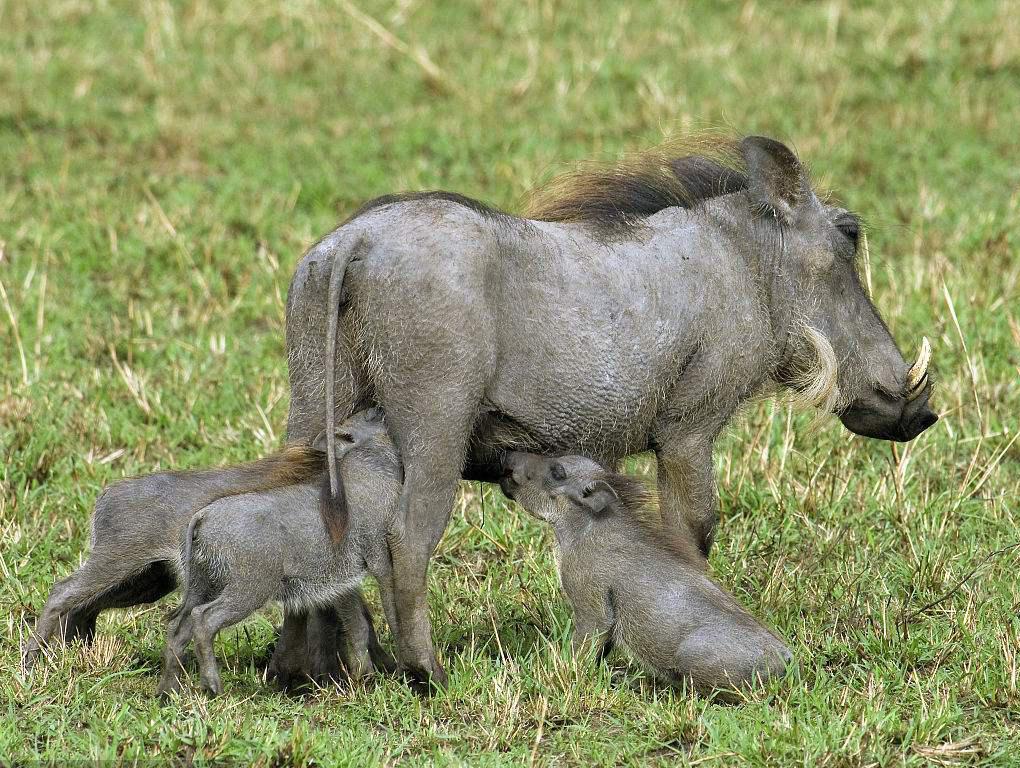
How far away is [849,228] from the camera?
532cm

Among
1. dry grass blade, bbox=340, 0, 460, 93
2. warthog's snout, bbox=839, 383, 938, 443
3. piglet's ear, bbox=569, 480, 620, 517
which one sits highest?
dry grass blade, bbox=340, 0, 460, 93

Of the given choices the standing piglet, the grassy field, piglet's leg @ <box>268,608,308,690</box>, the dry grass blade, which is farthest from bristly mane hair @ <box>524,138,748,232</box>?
the dry grass blade

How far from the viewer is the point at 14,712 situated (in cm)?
437

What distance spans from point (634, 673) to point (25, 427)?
2796mm

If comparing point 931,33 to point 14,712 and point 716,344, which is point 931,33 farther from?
point 14,712

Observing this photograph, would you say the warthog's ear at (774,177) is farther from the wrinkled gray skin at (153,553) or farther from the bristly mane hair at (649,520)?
the wrinkled gray skin at (153,553)

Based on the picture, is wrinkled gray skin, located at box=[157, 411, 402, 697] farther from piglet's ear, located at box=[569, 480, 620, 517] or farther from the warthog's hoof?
piglet's ear, located at box=[569, 480, 620, 517]

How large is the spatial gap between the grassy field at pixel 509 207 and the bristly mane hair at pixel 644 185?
22 centimetres

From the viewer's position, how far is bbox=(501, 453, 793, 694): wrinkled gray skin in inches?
181

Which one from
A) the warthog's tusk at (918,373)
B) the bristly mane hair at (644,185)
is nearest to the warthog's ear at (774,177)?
the bristly mane hair at (644,185)

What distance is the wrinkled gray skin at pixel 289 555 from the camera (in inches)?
172

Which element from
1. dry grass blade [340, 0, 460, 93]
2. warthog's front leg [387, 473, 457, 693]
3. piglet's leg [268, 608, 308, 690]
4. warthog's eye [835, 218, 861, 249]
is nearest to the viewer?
warthog's front leg [387, 473, 457, 693]

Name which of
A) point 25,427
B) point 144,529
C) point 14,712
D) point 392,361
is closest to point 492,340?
point 392,361

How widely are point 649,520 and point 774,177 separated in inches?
46.9
